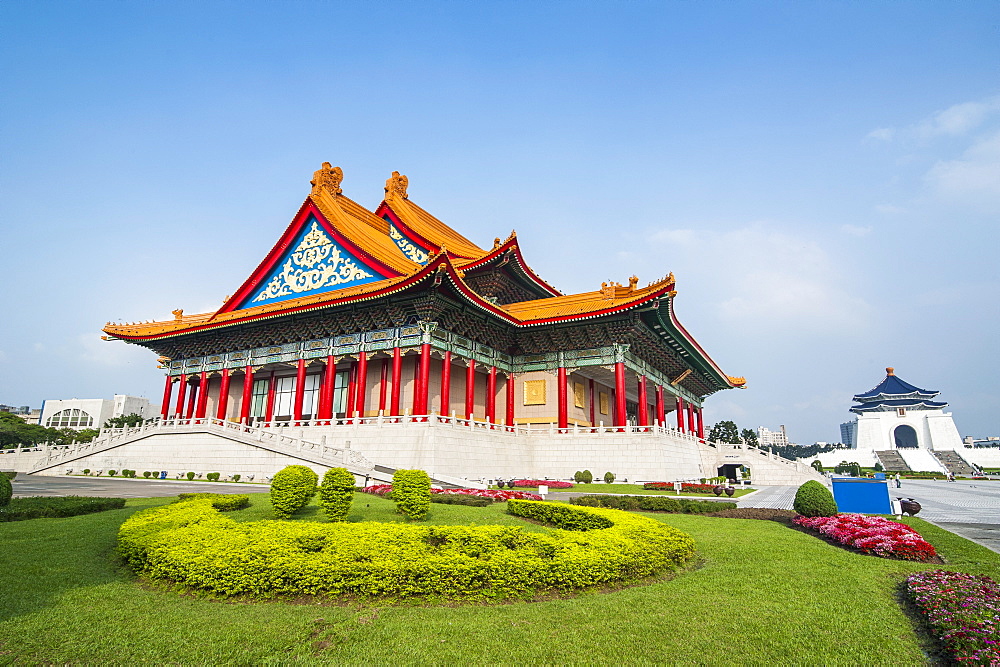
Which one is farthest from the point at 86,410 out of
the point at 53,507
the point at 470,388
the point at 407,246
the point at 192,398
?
the point at 53,507

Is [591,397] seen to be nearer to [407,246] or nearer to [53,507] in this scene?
[407,246]

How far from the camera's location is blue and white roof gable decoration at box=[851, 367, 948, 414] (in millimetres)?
77062

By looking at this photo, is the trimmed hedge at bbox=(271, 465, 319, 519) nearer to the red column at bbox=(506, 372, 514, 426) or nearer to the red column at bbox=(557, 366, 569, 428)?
the red column at bbox=(557, 366, 569, 428)

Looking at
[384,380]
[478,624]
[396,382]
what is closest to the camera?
[478,624]

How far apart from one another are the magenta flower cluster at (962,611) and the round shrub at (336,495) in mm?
8006

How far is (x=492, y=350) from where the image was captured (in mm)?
A: 28234

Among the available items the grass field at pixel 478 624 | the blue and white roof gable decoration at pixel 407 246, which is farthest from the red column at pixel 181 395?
the grass field at pixel 478 624

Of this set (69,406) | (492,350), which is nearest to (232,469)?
(492,350)

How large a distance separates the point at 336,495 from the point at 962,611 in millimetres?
8394

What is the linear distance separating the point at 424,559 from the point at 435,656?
178 cm

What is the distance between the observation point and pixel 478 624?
506 centimetres

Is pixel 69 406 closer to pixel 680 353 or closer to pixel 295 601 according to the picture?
pixel 680 353

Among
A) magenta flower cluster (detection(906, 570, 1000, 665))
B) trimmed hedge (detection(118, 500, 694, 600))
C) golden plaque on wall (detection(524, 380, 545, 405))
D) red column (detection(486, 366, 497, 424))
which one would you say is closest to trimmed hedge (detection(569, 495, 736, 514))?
trimmed hedge (detection(118, 500, 694, 600))

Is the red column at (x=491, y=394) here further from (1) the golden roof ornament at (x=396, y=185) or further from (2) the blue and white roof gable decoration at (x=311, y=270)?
(1) the golden roof ornament at (x=396, y=185)
